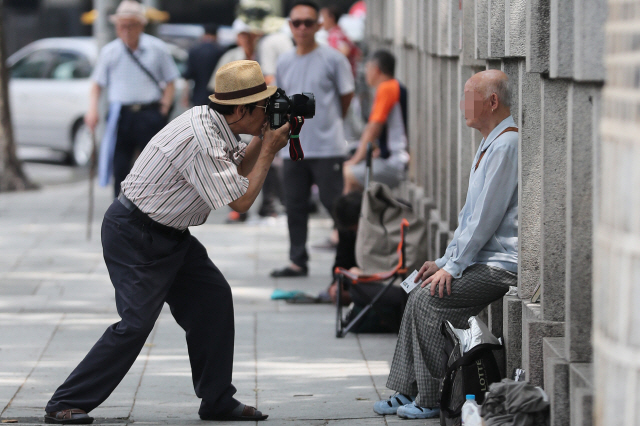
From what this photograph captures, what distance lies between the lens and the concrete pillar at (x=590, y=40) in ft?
11.7

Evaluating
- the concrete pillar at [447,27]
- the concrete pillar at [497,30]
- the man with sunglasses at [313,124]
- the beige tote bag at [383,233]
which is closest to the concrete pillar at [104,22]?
the man with sunglasses at [313,124]

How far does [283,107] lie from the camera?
4461mm

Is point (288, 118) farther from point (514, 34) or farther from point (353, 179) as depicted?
point (353, 179)

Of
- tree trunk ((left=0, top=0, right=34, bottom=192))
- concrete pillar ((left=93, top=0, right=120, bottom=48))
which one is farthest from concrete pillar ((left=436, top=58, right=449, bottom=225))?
tree trunk ((left=0, top=0, right=34, bottom=192))

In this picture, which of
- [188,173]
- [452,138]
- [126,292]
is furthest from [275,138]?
[452,138]

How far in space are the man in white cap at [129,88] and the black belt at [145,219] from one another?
189 inches

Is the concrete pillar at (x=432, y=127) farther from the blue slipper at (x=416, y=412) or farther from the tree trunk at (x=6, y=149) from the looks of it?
the tree trunk at (x=6, y=149)

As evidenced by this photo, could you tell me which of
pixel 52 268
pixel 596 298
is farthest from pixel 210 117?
pixel 52 268

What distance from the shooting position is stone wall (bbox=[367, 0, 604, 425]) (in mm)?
3689

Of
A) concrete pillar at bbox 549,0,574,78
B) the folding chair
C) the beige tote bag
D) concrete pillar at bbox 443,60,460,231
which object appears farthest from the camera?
concrete pillar at bbox 443,60,460,231

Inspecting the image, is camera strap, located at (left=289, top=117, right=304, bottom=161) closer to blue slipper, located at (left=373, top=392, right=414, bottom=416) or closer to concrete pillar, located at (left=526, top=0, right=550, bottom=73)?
concrete pillar, located at (left=526, top=0, right=550, bottom=73)

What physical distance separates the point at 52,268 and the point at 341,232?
9.81 ft

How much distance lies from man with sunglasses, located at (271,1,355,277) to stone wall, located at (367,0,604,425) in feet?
5.20

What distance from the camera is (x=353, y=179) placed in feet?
27.1
